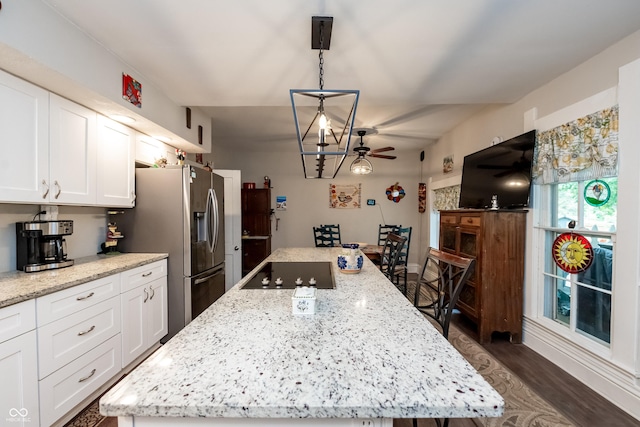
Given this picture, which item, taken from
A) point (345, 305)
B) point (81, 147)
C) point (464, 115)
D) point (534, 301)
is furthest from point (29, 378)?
point (464, 115)

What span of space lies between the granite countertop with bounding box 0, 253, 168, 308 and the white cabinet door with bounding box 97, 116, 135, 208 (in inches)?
19.0

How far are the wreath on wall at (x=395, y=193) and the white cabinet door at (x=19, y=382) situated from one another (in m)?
5.56

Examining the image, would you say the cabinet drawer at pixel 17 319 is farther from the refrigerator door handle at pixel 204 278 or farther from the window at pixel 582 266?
the window at pixel 582 266

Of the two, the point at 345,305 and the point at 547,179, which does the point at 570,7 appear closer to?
the point at 547,179

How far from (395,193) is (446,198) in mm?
1414

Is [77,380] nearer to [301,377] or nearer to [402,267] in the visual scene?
[301,377]

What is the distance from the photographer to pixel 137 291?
7.46 feet

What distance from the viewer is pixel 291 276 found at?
1.80 m

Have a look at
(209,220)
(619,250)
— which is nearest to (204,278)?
(209,220)

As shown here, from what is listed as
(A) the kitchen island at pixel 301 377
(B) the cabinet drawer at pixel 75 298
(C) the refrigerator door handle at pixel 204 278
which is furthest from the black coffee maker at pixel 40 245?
(A) the kitchen island at pixel 301 377

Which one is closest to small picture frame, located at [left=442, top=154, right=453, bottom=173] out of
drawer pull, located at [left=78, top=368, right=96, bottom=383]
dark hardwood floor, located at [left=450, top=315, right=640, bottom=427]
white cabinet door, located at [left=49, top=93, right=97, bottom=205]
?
dark hardwood floor, located at [left=450, top=315, right=640, bottom=427]

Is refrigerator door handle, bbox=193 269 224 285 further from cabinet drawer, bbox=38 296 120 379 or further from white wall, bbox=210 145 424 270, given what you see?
white wall, bbox=210 145 424 270

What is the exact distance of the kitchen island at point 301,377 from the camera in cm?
61

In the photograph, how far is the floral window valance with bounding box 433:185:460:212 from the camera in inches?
169
